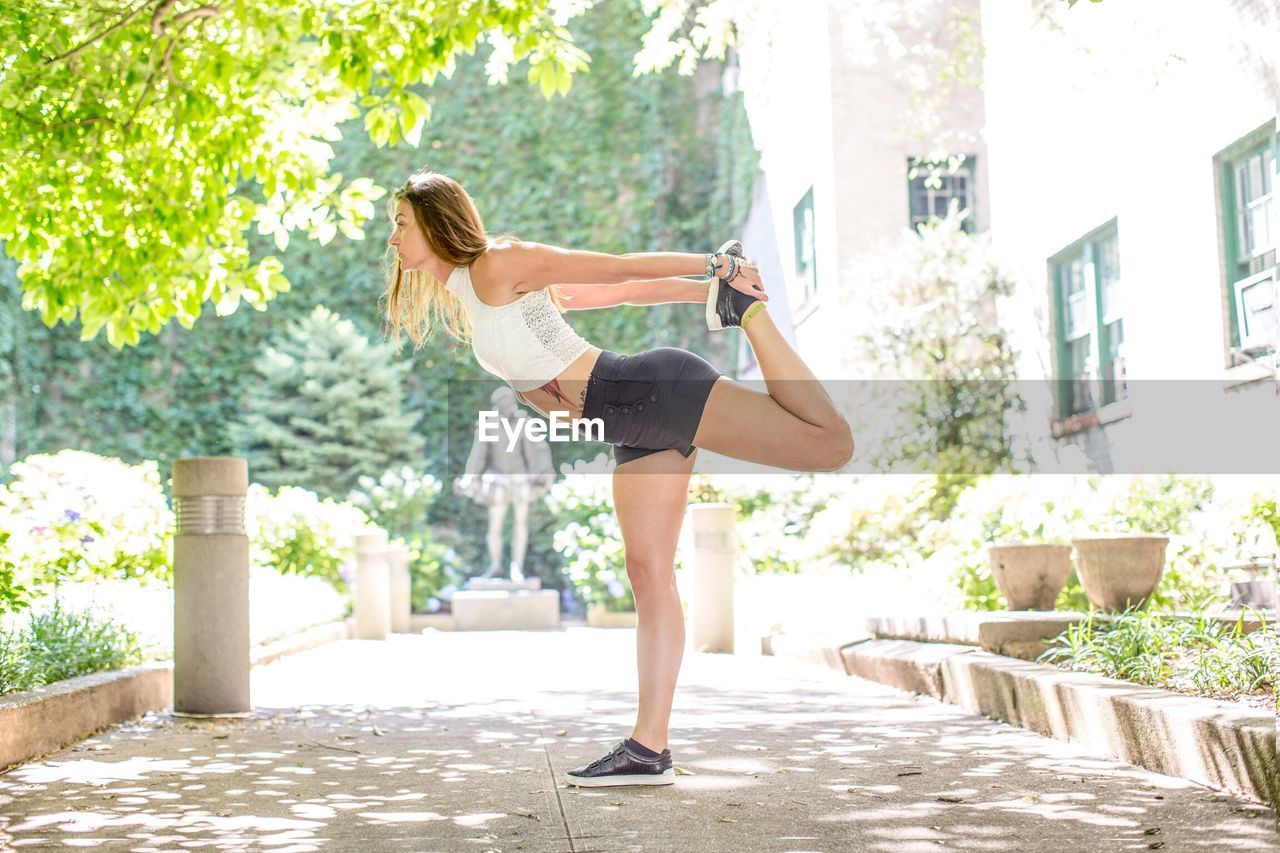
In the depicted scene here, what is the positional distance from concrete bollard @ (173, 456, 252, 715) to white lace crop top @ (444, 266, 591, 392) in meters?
3.12

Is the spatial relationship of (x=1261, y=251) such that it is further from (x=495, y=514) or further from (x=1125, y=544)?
(x=495, y=514)

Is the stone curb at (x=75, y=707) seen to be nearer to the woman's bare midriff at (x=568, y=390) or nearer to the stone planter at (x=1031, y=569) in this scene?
the woman's bare midriff at (x=568, y=390)

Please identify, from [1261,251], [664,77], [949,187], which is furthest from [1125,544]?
[664,77]

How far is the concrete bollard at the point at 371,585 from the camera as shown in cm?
1382

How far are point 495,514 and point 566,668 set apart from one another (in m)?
7.45

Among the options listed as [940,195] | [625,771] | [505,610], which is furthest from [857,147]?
[625,771]

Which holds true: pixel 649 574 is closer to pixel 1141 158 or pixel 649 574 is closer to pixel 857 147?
pixel 1141 158

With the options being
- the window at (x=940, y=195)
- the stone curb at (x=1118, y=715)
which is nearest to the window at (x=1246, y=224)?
the stone curb at (x=1118, y=715)

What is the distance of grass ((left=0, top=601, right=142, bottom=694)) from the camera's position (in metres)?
5.66

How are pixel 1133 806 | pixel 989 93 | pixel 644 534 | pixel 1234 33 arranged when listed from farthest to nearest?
pixel 989 93 → pixel 1234 33 → pixel 644 534 → pixel 1133 806

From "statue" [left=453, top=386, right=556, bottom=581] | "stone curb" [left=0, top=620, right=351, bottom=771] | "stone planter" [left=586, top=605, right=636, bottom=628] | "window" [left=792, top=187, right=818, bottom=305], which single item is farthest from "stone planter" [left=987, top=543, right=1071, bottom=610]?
"window" [left=792, top=187, right=818, bottom=305]

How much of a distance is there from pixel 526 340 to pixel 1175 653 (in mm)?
3022

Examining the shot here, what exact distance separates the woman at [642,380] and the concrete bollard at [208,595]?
113 inches

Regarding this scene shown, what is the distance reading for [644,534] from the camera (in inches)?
168
